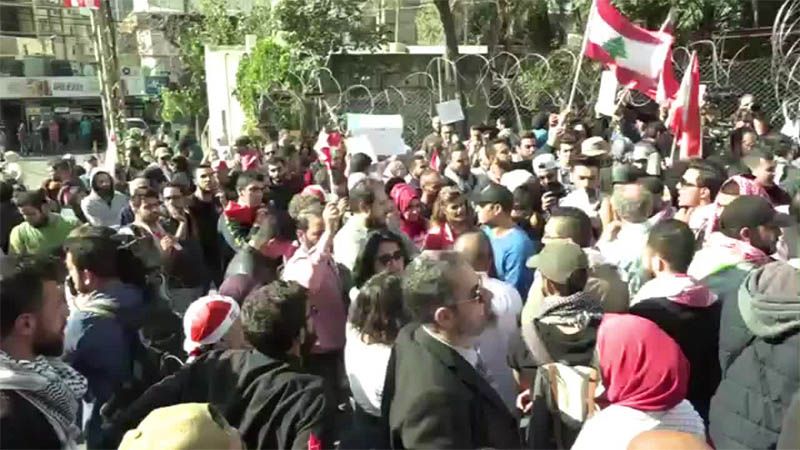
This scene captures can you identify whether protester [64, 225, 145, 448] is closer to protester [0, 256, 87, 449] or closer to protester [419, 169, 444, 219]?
protester [0, 256, 87, 449]

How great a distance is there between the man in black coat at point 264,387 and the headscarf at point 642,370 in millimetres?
878

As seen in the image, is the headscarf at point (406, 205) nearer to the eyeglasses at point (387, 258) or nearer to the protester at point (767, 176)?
the eyeglasses at point (387, 258)

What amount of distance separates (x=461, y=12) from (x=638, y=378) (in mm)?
19618

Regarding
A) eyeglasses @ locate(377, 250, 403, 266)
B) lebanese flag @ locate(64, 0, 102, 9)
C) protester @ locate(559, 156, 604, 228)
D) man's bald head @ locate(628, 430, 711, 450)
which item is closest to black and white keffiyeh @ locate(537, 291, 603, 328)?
eyeglasses @ locate(377, 250, 403, 266)

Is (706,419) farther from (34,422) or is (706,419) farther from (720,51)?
(720,51)

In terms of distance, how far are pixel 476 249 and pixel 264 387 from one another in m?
1.39

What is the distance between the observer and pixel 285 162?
9281mm

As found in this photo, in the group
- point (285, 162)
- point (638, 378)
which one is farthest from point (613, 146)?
point (638, 378)

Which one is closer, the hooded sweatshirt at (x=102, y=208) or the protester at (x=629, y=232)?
the protester at (x=629, y=232)

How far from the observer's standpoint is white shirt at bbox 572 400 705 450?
8.93ft

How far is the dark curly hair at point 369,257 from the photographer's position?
448 centimetres

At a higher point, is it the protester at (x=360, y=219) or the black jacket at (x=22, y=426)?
the black jacket at (x=22, y=426)

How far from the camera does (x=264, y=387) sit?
310cm

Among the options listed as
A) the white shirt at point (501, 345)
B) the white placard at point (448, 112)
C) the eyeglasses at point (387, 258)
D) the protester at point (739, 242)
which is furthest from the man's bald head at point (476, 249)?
the white placard at point (448, 112)
